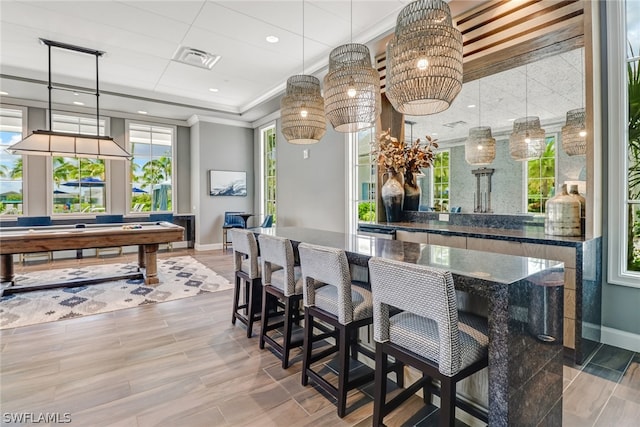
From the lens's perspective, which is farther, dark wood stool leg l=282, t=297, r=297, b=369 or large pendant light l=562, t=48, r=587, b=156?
large pendant light l=562, t=48, r=587, b=156

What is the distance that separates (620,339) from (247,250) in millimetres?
3150

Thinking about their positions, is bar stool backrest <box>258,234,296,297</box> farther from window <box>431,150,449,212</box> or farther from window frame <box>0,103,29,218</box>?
window frame <box>0,103,29,218</box>

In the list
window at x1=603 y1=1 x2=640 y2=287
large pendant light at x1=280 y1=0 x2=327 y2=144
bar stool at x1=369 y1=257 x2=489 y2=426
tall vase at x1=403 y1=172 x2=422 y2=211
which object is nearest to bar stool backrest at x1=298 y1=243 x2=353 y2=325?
bar stool at x1=369 y1=257 x2=489 y2=426

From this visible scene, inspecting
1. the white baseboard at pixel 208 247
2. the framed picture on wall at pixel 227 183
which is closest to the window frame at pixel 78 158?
the white baseboard at pixel 208 247

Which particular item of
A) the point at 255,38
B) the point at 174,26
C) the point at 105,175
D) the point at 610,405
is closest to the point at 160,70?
the point at 174,26

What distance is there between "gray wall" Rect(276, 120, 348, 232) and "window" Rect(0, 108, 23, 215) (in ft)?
16.5

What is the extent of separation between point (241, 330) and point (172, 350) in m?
0.62

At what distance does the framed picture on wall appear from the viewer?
25.1ft

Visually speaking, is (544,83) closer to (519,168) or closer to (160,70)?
(519,168)

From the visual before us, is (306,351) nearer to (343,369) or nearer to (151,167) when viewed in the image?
(343,369)

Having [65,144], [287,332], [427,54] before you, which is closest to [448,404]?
[287,332]

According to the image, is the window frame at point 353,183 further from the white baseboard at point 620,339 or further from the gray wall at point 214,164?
the gray wall at point 214,164

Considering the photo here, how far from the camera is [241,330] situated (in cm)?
305

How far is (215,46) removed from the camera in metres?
4.26
